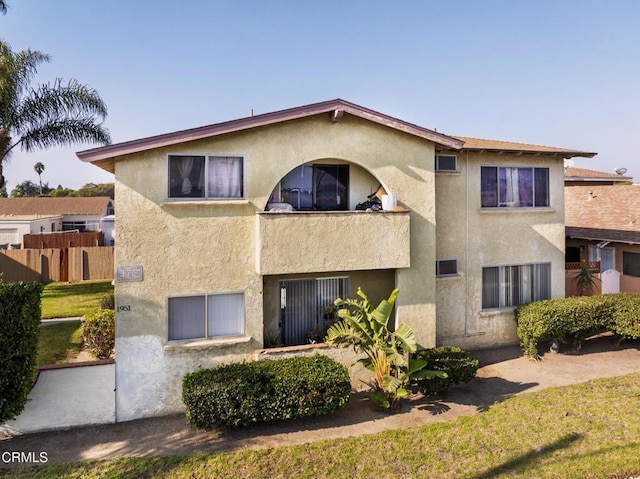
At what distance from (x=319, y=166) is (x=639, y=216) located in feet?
58.3

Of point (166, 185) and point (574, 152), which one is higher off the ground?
point (574, 152)

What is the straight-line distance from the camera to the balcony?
1060 centimetres

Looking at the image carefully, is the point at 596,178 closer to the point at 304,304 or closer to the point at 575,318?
the point at 575,318

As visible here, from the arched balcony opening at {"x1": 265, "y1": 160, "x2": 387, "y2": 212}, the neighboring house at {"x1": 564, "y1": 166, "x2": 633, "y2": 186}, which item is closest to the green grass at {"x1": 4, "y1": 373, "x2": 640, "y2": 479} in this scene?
the arched balcony opening at {"x1": 265, "y1": 160, "x2": 387, "y2": 212}

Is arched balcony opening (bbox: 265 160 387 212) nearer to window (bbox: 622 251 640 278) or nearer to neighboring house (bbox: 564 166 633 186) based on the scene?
window (bbox: 622 251 640 278)

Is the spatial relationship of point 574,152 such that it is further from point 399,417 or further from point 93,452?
point 93,452

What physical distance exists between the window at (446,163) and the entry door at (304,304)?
5224mm

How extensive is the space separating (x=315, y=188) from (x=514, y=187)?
7.64m

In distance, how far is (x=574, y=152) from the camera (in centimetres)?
1438

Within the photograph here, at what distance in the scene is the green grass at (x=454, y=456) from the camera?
7719 mm

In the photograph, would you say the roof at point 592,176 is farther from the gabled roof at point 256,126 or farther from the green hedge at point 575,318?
the gabled roof at point 256,126

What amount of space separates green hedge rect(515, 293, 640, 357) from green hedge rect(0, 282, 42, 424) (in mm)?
14448

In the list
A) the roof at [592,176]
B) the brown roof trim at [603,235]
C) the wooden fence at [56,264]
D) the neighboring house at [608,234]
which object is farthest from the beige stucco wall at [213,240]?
the roof at [592,176]

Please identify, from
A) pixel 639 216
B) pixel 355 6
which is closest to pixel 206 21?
pixel 355 6
